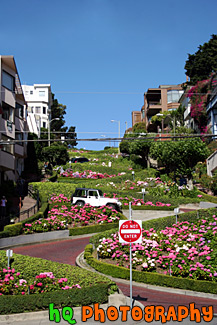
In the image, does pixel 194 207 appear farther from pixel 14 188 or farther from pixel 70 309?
pixel 70 309

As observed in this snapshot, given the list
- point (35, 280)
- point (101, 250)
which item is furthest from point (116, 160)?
point (35, 280)

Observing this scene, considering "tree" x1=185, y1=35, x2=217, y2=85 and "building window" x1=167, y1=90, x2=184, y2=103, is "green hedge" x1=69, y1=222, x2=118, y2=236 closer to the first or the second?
"tree" x1=185, y1=35, x2=217, y2=85

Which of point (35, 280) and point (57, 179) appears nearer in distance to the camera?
point (35, 280)

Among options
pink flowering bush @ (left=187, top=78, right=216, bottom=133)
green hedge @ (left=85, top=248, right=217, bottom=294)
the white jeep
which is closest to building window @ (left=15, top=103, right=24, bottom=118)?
the white jeep

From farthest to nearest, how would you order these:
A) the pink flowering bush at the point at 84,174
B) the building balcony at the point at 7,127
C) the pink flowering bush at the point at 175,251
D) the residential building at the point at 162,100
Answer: the residential building at the point at 162,100 < the pink flowering bush at the point at 84,174 < the building balcony at the point at 7,127 < the pink flowering bush at the point at 175,251

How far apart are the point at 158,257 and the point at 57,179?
32726 millimetres

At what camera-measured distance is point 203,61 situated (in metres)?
78.2

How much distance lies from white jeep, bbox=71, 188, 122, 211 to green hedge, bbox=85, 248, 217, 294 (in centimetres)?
1329

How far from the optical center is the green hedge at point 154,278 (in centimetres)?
1598

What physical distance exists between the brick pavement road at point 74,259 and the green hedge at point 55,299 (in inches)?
73.7

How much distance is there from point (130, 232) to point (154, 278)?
476 centimetres

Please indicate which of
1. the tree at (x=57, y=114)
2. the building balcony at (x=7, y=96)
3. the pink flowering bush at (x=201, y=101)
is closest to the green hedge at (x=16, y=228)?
the building balcony at (x=7, y=96)

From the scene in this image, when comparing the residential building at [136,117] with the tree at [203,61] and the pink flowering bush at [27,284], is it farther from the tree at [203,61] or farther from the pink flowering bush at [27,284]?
the pink flowering bush at [27,284]

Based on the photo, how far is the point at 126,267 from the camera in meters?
19.0
